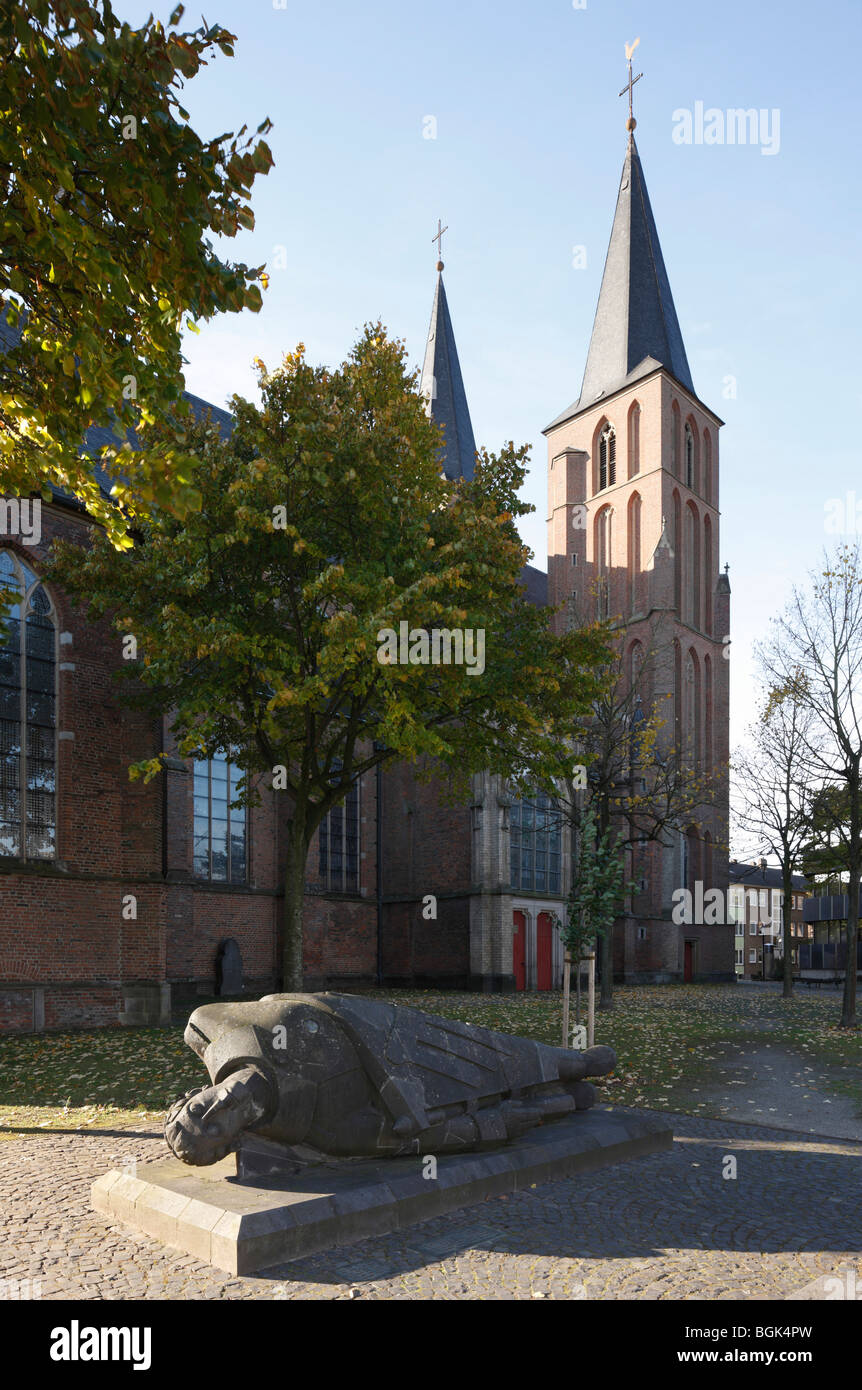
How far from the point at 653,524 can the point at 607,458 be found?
5384 mm

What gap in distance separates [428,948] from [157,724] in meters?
14.6

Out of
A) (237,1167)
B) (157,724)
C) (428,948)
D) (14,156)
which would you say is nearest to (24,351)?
(14,156)

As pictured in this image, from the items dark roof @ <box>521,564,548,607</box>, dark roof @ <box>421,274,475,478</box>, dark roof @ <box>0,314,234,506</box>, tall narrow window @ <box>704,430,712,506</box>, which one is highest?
dark roof @ <box>421,274,475,478</box>

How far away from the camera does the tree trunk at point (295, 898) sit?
16272 mm

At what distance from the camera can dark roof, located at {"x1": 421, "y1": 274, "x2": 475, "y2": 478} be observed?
155 ft

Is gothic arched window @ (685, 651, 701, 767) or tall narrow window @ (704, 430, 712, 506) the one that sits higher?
tall narrow window @ (704, 430, 712, 506)

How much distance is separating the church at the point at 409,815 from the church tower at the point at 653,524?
0.11 m

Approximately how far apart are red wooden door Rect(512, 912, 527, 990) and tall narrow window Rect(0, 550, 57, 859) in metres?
17.4

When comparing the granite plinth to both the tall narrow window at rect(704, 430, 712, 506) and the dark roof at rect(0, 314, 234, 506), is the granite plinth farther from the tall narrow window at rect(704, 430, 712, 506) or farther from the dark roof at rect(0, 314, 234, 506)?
the tall narrow window at rect(704, 430, 712, 506)

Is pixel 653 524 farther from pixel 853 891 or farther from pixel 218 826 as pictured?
pixel 218 826

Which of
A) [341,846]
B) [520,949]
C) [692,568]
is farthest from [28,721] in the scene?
[692,568]

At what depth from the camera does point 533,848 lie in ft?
109

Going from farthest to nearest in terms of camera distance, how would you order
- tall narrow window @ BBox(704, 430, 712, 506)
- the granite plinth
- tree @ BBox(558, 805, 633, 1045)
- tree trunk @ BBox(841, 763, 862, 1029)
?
tall narrow window @ BBox(704, 430, 712, 506)
tree trunk @ BBox(841, 763, 862, 1029)
tree @ BBox(558, 805, 633, 1045)
the granite plinth

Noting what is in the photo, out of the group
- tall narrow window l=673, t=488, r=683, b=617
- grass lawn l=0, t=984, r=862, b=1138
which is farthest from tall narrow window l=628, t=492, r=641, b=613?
grass lawn l=0, t=984, r=862, b=1138
